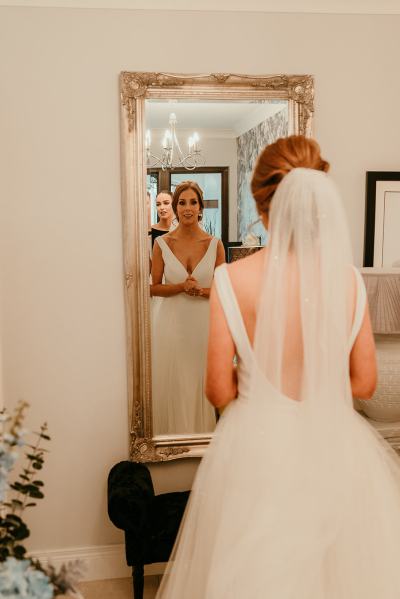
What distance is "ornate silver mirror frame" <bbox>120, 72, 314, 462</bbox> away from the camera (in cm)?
239

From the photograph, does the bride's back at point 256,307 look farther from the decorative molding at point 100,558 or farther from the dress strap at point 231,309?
the decorative molding at point 100,558

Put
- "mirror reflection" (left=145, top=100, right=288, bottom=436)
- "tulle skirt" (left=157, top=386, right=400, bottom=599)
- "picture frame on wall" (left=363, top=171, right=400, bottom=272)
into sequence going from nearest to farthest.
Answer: "tulle skirt" (left=157, top=386, right=400, bottom=599) → "mirror reflection" (left=145, top=100, right=288, bottom=436) → "picture frame on wall" (left=363, top=171, right=400, bottom=272)

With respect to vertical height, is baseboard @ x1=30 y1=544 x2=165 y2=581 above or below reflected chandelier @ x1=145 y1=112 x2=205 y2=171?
below

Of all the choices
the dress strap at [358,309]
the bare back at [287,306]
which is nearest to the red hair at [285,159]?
the bare back at [287,306]

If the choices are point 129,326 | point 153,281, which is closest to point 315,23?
point 153,281

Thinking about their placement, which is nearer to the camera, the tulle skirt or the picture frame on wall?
the tulle skirt

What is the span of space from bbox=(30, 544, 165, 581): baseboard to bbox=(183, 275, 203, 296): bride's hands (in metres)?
1.22

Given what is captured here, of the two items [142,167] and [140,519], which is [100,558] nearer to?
[140,519]

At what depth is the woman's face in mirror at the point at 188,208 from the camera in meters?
2.48

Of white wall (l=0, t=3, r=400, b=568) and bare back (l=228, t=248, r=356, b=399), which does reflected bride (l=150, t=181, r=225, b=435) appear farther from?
bare back (l=228, t=248, r=356, b=399)

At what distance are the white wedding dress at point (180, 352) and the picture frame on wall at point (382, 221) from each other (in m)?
0.71

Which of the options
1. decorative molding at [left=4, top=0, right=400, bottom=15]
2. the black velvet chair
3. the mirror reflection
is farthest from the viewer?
the mirror reflection

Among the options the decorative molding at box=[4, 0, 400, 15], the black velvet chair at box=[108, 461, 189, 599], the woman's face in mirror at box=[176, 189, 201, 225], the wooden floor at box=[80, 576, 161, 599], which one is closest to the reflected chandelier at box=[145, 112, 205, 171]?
the woman's face in mirror at box=[176, 189, 201, 225]

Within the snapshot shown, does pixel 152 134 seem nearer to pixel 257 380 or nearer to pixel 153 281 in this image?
pixel 153 281
